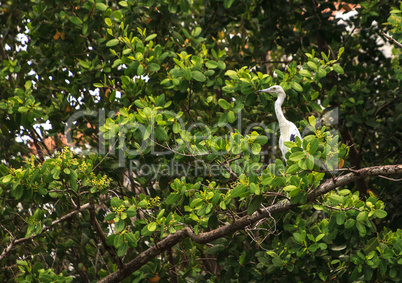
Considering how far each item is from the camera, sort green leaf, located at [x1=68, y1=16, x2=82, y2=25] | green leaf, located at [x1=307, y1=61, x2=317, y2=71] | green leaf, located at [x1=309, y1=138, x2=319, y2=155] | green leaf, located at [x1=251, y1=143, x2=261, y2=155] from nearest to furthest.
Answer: green leaf, located at [x1=309, y1=138, x2=319, y2=155] < green leaf, located at [x1=251, y1=143, x2=261, y2=155] < green leaf, located at [x1=307, y1=61, x2=317, y2=71] < green leaf, located at [x1=68, y1=16, x2=82, y2=25]

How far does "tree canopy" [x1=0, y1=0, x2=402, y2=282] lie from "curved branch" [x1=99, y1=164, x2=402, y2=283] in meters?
A: 0.01

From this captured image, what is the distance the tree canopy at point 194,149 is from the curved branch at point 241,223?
11mm

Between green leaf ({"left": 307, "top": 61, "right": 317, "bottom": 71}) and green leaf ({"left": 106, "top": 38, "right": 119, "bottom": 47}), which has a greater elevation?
green leaf ({"left": 106, "top": 38, "right": 119, "bottom": 47})

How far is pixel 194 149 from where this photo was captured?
4230 millimetres

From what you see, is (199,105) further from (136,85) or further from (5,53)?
(5,53)

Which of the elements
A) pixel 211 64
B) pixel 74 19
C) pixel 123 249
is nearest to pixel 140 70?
pixel 211 64

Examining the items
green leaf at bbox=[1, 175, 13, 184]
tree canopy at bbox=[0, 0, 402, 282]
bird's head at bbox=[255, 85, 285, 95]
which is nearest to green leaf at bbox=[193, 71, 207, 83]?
tree canopy at bbox=[0, 0, 402, 282]

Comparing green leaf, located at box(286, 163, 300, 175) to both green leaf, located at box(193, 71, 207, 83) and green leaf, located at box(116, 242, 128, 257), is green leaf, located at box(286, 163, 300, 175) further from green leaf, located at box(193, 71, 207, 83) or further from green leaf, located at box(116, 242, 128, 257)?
green leaf, located at box(116, 242, 128, 257)

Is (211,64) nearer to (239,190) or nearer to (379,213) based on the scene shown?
(239,190)

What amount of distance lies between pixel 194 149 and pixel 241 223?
2.23 feet

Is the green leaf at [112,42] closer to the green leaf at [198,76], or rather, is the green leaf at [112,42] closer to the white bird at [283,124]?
the green leaf at [198,76]

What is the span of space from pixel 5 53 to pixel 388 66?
180 inches

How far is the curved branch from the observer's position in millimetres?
3803

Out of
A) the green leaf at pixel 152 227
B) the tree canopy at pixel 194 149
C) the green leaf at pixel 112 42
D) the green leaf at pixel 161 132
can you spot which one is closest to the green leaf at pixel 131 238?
the tree canopy at pixel 194 149
